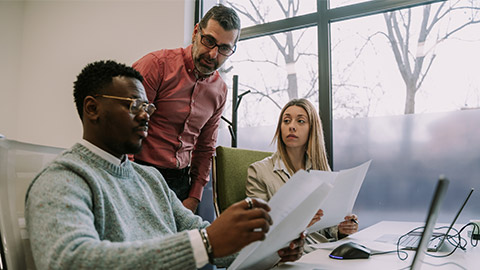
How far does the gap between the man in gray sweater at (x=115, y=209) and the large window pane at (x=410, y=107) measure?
→ 1787 mm

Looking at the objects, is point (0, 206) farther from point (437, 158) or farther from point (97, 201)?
point (437, 158)

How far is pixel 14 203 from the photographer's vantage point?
747mm

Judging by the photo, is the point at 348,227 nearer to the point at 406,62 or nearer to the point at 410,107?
the point at 410,107

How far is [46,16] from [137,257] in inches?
161

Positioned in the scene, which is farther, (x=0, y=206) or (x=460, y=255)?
(x=460, y=255)

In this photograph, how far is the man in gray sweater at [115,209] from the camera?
616 mm

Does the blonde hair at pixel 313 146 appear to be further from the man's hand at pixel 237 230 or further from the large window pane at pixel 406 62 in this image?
the man's hand at pixel 237 230

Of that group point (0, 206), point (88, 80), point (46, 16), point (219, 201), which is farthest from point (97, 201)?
point (46, 16)

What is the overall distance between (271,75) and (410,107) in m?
1.11

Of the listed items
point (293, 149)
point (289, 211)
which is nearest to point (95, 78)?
point (289, 211)

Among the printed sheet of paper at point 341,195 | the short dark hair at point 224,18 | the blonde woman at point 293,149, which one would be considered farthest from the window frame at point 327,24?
the printed sheet of paper at point 341,195

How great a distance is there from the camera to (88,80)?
3.08 ft

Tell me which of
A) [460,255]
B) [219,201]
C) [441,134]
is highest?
[441,134]

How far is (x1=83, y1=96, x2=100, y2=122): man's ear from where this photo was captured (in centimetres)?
90
